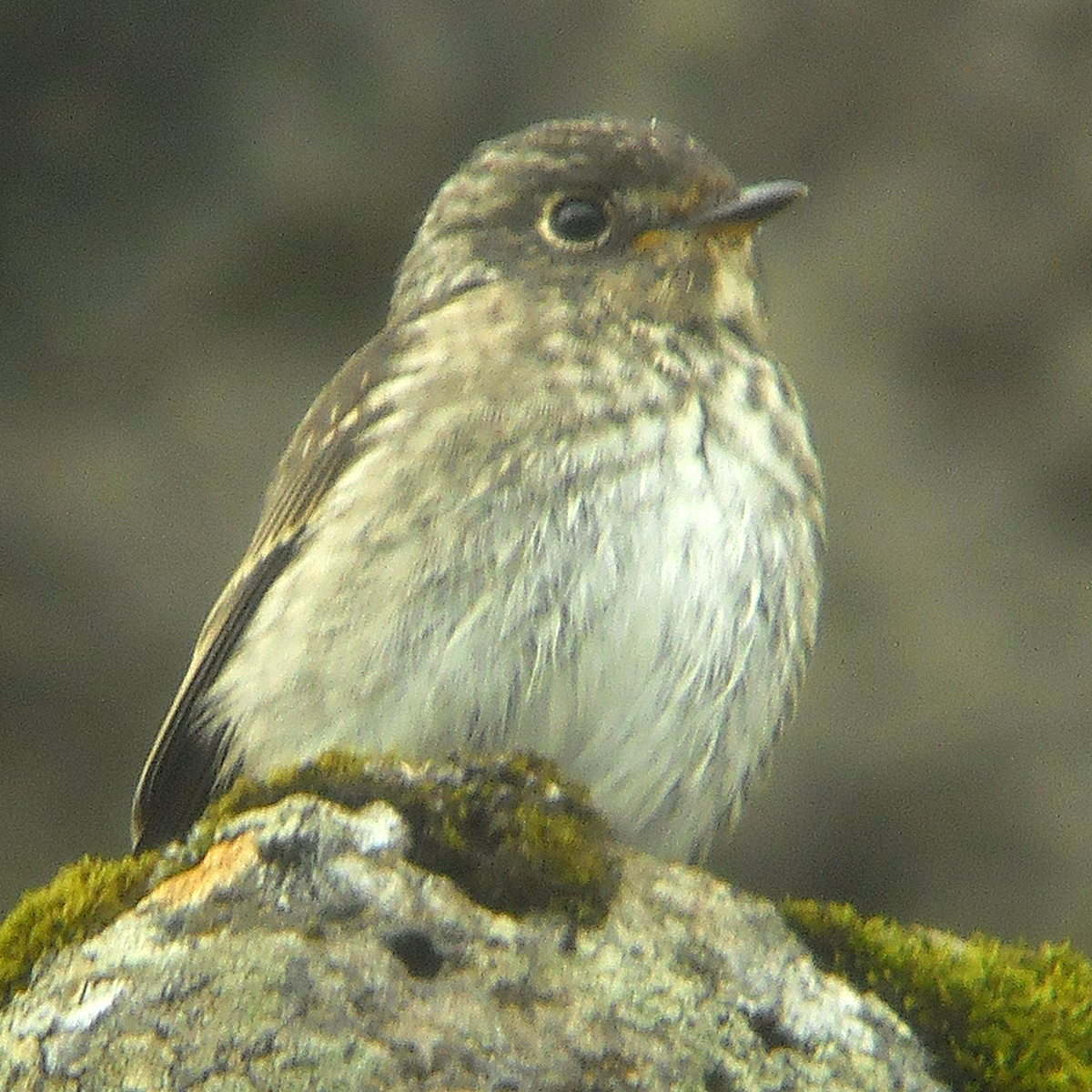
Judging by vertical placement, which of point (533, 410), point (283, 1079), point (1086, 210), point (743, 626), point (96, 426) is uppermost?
point (1086, 210)

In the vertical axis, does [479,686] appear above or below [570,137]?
below

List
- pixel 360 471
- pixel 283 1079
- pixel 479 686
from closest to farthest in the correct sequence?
pixel 283 1079 < pixel 479 686 < pixel 360 471

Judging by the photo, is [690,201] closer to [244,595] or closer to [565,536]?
[565,536]

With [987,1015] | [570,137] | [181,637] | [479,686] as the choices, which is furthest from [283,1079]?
[181,637]

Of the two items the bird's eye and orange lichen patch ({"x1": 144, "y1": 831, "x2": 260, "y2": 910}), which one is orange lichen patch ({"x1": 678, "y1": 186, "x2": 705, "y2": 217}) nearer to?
the bird's eye

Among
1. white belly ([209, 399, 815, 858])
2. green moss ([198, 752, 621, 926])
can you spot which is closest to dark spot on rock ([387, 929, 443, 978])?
green moss ([198, 752, 621, 926])

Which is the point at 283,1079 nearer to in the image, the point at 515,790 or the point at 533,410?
the point at 515,790

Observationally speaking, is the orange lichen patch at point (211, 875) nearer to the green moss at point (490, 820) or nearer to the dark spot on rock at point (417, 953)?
the green moss at point (490, 820)
